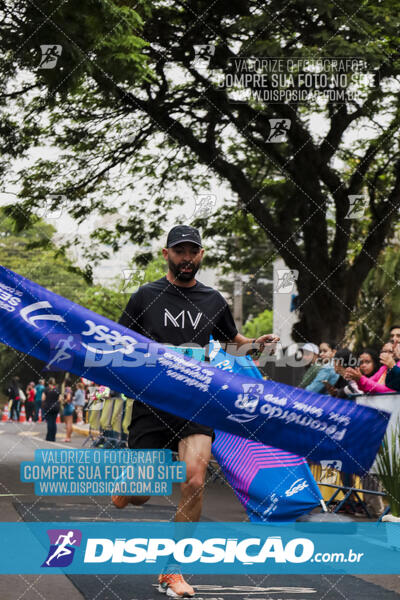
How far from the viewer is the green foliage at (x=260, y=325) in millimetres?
64250

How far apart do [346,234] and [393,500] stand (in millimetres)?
10559

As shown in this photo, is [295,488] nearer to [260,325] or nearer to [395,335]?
[395,335]

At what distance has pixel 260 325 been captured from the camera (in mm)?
66188

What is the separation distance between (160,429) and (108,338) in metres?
0.61

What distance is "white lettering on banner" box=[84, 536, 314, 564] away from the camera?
514 centimetres

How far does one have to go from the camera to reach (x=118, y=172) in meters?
15.9

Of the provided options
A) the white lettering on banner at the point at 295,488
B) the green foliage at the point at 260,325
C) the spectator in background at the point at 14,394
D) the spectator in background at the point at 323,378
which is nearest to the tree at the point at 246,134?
the spectator in background at the point at 323,378

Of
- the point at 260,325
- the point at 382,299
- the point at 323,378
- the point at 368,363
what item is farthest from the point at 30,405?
the point at 260,325

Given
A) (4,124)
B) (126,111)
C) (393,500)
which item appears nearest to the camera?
(393,500)

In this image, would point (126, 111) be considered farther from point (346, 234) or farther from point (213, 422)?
point (213, 422)

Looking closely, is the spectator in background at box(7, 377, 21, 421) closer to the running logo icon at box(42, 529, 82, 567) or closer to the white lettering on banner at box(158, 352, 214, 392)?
the running logo icon at box(42, 529, 82, 567)

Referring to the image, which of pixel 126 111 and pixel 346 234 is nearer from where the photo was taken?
pixel 126 111

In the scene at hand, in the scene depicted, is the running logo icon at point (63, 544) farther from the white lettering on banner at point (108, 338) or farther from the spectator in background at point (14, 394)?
the spectator in background at point (14, 394)

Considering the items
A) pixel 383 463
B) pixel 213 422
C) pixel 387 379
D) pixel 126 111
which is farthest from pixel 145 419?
pixel 126 111
